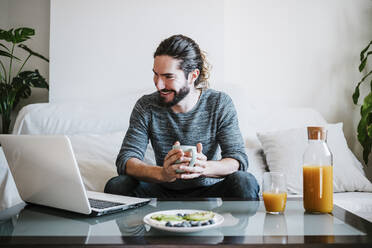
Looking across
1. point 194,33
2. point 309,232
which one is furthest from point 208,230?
point 194,33

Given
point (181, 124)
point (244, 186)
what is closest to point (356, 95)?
point (181, 124)

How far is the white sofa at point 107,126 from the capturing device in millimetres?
1992

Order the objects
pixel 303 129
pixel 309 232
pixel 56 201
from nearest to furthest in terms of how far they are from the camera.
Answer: pixel 309 232, pixel 56 201, pixel 303 129

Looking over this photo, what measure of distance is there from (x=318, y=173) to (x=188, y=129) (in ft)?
2.59

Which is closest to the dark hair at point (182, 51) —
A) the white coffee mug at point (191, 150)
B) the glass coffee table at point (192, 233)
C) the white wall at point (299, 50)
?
the white coffee mug at point (191, 150)

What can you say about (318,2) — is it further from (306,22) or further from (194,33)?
(194,33)

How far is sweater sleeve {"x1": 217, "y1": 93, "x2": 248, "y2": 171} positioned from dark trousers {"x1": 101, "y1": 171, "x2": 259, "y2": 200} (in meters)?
0.12

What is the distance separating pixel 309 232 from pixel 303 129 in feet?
4.43

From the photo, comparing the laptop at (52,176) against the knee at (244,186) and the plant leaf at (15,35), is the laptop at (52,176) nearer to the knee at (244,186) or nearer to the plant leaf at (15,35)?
the knee at (244,186)

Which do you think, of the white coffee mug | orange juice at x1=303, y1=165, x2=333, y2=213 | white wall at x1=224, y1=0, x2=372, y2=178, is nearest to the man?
the white coffee mug

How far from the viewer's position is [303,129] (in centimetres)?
221

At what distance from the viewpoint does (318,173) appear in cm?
111

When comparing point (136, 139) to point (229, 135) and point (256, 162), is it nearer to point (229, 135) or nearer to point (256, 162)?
point (229, 135)

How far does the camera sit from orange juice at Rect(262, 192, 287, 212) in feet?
3.68
